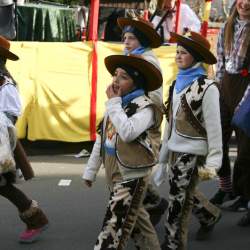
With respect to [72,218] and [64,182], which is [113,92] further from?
[64,182]

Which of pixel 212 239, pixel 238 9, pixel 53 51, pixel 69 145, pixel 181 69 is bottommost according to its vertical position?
pixel 69 145

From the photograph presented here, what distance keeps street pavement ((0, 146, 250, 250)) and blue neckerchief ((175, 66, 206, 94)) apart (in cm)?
120

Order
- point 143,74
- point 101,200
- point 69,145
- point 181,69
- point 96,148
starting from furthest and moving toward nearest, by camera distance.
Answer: point 69,145
point 101,200
point 181,69
point 96,148
point 143,74

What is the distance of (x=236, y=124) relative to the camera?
425cm

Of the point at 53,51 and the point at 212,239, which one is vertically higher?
the point at 53,51

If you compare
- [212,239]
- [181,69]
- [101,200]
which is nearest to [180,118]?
[181,69]

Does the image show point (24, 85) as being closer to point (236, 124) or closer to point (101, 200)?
point (101, 200)

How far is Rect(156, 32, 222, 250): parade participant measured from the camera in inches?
145

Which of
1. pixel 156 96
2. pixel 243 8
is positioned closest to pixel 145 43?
pixel 156 96

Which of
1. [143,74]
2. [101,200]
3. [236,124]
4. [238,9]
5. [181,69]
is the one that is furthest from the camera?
[101,200]

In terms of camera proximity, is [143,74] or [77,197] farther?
[77,197]

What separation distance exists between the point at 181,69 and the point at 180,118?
35cm

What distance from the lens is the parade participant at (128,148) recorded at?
3.31 metres

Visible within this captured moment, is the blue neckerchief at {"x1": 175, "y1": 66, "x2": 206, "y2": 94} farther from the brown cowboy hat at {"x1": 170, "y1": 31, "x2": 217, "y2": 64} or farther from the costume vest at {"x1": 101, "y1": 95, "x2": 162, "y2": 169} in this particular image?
the costume vest at {"x1": 101, "y1": 95, "x2": 162, "y2": 169}
